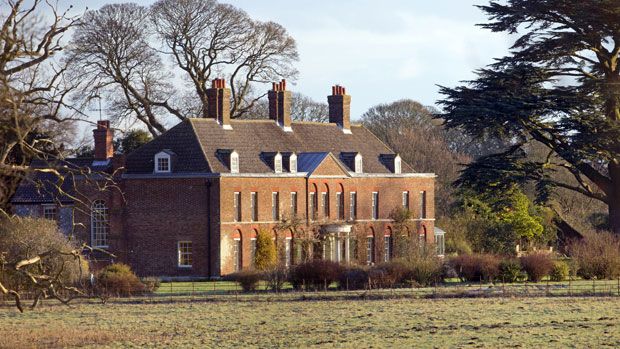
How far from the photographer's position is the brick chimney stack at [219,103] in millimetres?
62500

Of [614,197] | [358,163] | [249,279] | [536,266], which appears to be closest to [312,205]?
[358,163]

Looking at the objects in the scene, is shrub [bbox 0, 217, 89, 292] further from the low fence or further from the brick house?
the brick house

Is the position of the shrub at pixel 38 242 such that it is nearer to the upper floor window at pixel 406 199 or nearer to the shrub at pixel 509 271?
the shrub at pixel 509 271

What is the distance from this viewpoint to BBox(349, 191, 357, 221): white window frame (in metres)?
66.4

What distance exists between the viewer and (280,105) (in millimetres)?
67938

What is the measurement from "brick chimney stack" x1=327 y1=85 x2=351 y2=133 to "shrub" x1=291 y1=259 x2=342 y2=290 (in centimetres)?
2498

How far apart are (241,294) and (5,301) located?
26.9 ft

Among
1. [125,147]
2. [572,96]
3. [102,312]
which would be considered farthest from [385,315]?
[125,147]

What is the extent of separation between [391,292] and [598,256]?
1094 centimetres

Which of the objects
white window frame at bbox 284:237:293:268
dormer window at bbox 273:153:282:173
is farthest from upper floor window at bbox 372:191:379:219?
dormer window at bbox 273:153:282:173

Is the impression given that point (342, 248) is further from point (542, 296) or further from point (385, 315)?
point (385, 315)

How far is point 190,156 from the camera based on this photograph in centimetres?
5966

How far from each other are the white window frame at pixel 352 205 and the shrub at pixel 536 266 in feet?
55.0

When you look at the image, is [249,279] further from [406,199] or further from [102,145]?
[406,199]
